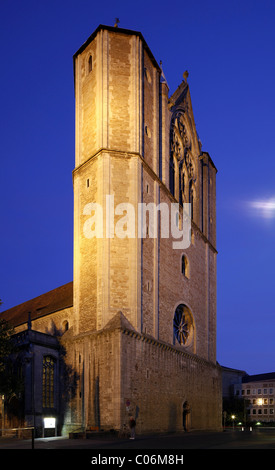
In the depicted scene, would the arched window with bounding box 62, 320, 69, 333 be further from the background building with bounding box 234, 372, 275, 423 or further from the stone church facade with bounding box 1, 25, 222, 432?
the background building with bounding box 234, 372, 275, 423

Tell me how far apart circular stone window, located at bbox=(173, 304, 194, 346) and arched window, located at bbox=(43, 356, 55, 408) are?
33.0 feet

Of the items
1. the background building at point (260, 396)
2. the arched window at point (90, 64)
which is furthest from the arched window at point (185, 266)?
the background building at point (260, 396)

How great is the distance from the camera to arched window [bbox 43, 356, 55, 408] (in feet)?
101

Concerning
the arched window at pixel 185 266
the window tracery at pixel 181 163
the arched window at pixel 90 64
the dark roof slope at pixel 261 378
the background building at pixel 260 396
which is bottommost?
the background building at pixel 260 396

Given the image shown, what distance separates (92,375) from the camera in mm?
29750

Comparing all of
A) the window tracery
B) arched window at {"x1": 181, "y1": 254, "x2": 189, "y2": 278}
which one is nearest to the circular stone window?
arched window at {"x1": 181, "y1": 254, "x2": 189, "y2": 278}

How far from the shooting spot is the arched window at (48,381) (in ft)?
101

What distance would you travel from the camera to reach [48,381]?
31359 millimetres

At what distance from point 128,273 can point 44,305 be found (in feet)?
57.4

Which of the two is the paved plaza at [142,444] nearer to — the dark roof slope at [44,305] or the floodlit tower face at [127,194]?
the floodlit tower face at [127,194]

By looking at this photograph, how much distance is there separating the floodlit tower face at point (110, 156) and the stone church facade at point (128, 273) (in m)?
0.07

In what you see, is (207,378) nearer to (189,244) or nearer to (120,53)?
(189,244)

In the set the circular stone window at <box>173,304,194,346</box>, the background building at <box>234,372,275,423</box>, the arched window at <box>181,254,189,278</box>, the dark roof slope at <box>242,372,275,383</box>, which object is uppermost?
the arched window at <box>181,254,189,278</box>

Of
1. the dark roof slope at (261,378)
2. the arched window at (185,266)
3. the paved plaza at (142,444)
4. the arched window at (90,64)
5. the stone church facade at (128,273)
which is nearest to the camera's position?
the paved plaza at (142,444)
